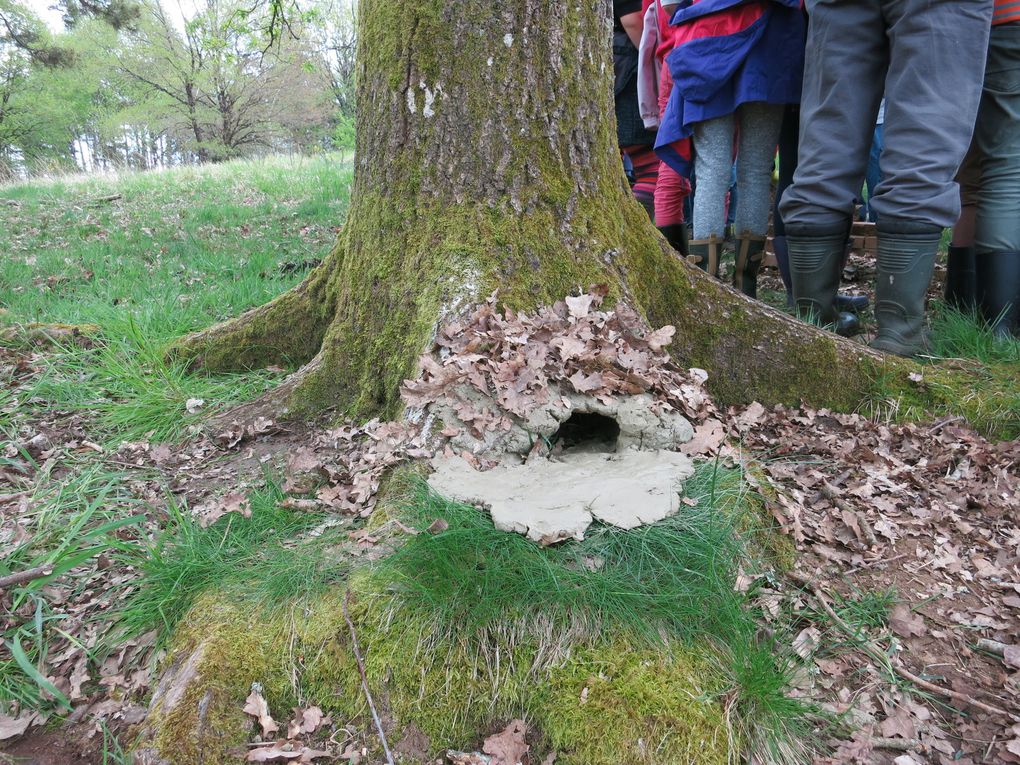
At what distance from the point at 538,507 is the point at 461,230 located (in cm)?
134

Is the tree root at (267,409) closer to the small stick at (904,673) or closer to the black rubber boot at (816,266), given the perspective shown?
the small stick at (904,673)

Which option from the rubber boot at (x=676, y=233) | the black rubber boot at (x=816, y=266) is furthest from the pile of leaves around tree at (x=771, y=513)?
the rubber boot at (x=676, y=233)

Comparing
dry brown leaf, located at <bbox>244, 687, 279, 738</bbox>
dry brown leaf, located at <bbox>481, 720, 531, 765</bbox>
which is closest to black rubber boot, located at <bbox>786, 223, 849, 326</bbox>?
dry brown leaf, located at <bbox>481, 720, 531, 765</bbox>

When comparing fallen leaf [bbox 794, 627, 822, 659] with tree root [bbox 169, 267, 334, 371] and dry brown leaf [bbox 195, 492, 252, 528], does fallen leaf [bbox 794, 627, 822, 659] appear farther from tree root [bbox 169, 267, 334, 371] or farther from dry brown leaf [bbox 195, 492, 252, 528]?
tree root [bbox 169, 267, 334, 371]

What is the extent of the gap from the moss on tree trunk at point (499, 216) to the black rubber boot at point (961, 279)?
3.56 ft

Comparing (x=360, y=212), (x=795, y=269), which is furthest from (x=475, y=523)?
(x=795, y=269)

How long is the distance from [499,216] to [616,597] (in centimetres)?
166

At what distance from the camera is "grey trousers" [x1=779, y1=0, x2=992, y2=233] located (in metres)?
2.89

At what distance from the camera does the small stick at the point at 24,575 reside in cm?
194

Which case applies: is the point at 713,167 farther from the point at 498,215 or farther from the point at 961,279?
the point at 498,215

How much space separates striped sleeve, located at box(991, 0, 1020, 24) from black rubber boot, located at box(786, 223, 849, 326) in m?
1.12

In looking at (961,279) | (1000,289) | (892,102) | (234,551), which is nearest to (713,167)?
(892,102)

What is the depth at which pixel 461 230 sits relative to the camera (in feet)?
8.84

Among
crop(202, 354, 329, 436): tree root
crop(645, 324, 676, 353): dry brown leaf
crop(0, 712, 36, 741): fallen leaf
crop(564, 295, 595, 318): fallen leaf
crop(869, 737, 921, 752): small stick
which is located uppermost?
crop(564, 295, 595, 318): fallen leaf
